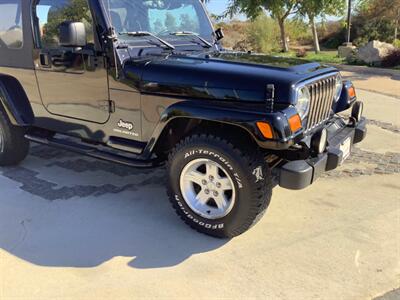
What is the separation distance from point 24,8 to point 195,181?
245cm

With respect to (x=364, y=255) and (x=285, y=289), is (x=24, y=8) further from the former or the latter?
(x=364, y=255)

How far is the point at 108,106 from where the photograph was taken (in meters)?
3.67

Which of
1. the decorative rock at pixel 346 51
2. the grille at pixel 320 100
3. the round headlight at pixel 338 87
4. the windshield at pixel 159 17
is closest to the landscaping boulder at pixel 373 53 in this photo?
the decorative rock at pixel 346 51

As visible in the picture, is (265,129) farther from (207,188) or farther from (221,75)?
(207,188)

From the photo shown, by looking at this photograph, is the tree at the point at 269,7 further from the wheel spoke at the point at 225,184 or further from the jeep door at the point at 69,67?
the wheel spoke at the point at 225,184

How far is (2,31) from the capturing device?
443cm

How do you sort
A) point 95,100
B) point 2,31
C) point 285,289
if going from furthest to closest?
point 2,31
point 95,100
point 285,289

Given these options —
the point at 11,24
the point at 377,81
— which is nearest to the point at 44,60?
the point at 11,24

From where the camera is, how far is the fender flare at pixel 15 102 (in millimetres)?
4383

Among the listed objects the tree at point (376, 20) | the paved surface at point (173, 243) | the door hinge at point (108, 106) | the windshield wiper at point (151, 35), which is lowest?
the paved surface at point (173, 243)

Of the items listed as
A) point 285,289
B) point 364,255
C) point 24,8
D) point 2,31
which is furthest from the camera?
point 2,31

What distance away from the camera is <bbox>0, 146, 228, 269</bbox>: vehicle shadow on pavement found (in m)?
3.05

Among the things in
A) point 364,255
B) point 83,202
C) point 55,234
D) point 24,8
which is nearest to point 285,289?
point 364,255

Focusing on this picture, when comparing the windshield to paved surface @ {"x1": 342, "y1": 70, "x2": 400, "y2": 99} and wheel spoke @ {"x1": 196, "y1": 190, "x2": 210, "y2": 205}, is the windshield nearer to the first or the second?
wheel spoke @ {"x1": 196, "y1": 190, "x2": 210, "y2": 205}
